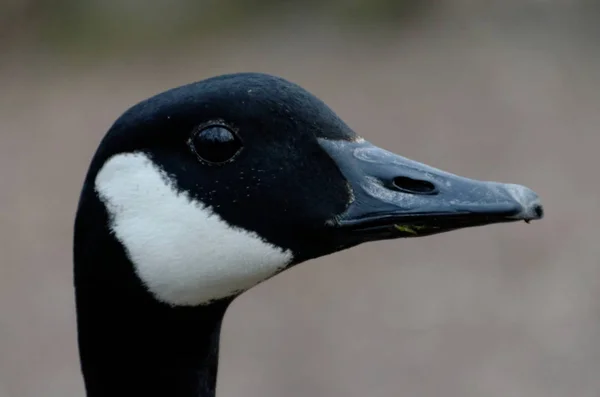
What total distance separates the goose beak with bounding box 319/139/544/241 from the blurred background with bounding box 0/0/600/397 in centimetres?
296

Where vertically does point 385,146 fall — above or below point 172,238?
above

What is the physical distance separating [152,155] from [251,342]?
3.31 metres

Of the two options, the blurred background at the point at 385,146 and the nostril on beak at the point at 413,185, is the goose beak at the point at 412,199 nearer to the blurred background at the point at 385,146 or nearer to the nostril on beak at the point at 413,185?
the nostril on beak at the point at 413,185

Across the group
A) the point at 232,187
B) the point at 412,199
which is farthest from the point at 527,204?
the point at 232,187

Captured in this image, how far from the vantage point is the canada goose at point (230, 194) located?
1.67 meters

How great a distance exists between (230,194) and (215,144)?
3.8 inches

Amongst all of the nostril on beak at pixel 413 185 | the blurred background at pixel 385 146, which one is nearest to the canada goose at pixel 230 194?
the nostril on beak at pixel 413 185

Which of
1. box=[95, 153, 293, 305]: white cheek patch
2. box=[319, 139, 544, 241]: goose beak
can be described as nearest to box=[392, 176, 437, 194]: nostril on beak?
box=[319, 139, 544, 241]: goose beak

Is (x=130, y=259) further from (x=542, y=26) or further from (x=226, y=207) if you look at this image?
(x=542, y=26)

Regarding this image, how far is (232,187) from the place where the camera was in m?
1.70

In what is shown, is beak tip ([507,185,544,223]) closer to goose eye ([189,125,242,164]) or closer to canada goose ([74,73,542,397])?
canada goose ([74,73,542,397])

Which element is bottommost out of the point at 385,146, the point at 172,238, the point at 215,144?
the point at 172,238

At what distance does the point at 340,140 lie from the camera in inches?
68.7

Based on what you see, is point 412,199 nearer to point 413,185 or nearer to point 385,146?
point 413,185
